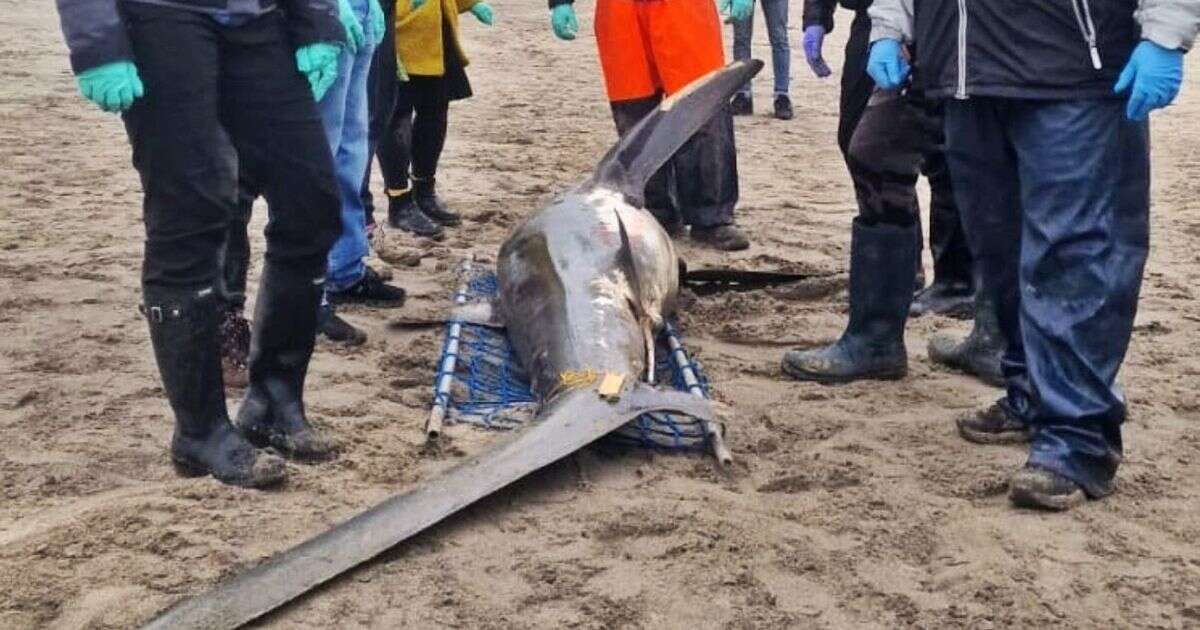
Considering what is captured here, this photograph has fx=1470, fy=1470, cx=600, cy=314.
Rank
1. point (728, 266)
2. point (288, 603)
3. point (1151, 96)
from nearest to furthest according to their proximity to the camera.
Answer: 1. point (288, 603)
2. point (1151, 96)
3. point (728, 266)

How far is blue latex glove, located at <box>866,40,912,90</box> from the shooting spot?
452cm

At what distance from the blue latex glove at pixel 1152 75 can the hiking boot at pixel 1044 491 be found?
988 millimetres

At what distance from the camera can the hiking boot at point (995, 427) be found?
445 cm

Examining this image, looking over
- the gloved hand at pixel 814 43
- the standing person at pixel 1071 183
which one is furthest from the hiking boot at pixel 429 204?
the standing person at pixel 1071 183

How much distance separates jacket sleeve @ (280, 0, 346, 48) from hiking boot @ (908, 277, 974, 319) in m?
2.95

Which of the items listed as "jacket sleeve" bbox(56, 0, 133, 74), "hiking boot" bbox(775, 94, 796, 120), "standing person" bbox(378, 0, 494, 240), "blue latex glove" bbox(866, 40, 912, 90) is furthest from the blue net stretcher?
"hiking boot" bbox(775, 94, 796, 120)

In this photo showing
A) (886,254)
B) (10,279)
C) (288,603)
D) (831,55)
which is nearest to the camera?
(288,603)

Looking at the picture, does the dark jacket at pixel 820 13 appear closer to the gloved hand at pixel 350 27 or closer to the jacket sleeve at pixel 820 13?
the jacket sleeve at pixel 820 13

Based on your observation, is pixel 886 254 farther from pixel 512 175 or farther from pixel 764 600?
pixel 512 175

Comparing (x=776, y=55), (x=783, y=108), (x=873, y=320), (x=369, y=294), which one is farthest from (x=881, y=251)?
(x=776, y=55)

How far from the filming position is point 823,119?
451 inches

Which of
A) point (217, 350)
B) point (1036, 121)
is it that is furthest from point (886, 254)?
point (217, 350)

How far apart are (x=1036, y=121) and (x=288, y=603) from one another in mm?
2293

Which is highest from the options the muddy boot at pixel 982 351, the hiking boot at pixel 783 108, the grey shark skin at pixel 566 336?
the grey shark skin at pixel 566 336
